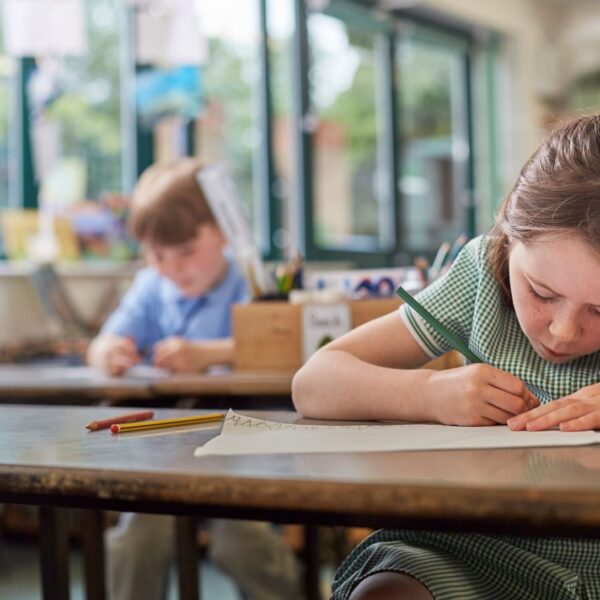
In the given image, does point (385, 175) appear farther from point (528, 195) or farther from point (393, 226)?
point (528, 195)

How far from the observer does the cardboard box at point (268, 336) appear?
210 cm

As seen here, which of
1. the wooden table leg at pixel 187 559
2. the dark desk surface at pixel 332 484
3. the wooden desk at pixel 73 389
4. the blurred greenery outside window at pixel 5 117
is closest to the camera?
the dark desk surface at pixel 332 484

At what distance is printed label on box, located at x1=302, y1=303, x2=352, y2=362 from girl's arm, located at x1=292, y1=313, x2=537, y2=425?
0.77 metres

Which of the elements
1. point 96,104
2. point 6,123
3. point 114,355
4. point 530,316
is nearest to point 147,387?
point 114,355

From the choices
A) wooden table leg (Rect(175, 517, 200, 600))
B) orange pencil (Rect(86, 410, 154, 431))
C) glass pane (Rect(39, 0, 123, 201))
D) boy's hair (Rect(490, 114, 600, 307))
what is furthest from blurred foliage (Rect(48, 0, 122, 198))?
boy's hair (Rect(490, 114, 600, 307))

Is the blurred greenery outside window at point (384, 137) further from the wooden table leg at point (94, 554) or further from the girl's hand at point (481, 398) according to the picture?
the girl's hand at point (481, 398)

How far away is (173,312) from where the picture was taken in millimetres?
2635

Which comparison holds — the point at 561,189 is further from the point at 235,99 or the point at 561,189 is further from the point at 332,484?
the point at 235,99

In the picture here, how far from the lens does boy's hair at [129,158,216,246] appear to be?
97.7 inches

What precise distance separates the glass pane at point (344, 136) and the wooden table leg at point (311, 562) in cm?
292

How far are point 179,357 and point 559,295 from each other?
4.24ft

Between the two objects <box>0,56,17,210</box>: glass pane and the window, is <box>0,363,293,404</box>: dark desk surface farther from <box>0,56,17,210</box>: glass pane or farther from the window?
the window

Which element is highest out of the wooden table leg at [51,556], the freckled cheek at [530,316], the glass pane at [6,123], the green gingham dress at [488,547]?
the glass pane at [6,123]

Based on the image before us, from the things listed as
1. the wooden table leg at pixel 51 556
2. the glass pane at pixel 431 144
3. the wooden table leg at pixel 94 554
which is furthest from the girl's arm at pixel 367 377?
the glass pane at pixel 431 144
